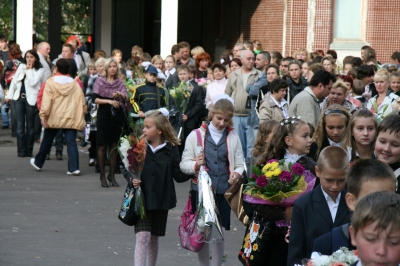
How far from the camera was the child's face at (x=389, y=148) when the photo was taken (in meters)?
5.41

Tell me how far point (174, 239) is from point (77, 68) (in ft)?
30.7

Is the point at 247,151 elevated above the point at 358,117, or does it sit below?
below

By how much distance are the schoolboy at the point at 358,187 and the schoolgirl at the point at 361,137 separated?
227cm

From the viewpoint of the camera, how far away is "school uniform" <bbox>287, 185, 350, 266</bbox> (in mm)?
4883

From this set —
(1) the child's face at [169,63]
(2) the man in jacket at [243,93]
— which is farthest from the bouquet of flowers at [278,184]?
(1) the child's face at [169,63]

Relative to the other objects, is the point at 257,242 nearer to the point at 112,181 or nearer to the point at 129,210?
the point at 129,210

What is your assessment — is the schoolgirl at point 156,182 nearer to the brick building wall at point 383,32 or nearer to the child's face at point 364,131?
the child's face at point 364,131

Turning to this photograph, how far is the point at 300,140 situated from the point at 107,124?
693 centimetres

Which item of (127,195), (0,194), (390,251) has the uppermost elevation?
(390,251)

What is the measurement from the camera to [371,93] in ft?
45.5

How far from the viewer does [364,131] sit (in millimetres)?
6426

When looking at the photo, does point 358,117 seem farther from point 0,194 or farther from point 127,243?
point 0,194

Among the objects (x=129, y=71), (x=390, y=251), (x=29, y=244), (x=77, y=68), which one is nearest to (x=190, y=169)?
(x=29, y=244)

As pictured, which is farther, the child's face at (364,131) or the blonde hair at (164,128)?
the blonde hair at (164,128)
